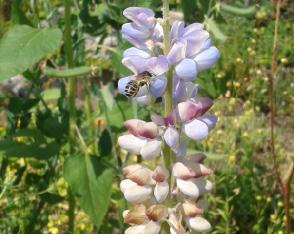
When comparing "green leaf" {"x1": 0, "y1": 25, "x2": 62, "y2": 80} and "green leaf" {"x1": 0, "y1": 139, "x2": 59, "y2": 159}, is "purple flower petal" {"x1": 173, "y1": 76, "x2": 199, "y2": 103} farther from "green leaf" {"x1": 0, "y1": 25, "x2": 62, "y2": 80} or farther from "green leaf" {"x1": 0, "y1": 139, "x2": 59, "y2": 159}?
"green leaf" {"x1": 0, "y1": 139, "x2": 59, "y2": 159}

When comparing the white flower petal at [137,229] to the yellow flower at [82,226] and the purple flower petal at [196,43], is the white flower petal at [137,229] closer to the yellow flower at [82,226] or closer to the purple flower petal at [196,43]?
the purple flower petal at [196,43]

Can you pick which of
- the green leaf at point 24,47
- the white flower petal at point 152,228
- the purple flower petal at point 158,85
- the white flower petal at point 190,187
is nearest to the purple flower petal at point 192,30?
the purple flower petal at point 158,85

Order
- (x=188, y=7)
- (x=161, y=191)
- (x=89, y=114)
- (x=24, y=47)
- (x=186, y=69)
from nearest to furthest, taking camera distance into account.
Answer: (x=186, y=69)
(x=161, y=191)
(x=24, y=47)
(x=188, y=7)
(x=89, y=114)

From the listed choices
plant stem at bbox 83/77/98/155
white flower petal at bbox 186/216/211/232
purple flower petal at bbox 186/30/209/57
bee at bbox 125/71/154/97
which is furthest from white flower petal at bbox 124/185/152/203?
plant stem at bbox 83/77/98/155

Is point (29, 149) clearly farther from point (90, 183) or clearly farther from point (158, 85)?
point (158, 85)

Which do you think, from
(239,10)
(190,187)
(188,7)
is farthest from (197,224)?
(239,10)
